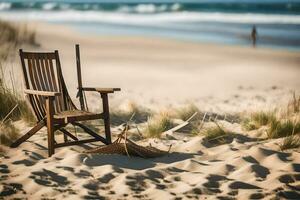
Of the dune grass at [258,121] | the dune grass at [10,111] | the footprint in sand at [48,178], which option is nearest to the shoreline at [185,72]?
the dune grass at [258,121]

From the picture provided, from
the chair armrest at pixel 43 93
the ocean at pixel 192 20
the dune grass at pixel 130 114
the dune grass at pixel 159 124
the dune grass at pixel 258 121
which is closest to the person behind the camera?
the chair armrest at pixel 43 93

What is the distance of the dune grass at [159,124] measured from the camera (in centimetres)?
550

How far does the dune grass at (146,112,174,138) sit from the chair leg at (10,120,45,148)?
1.29m

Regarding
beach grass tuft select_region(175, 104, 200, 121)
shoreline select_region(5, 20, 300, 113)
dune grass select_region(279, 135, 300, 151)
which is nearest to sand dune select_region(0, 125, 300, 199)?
dune grass select_region(279, 135, 300, 151)

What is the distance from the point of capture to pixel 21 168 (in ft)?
13.8

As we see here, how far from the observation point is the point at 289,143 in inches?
187

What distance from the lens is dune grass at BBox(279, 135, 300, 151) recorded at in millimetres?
4742

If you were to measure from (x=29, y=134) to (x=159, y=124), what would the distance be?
1.58 meters

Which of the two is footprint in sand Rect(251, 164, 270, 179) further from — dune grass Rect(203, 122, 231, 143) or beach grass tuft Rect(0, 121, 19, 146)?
beach grass tuft Rect(0, 121, 19, 146)

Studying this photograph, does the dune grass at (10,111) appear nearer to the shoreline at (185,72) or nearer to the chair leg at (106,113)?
the chair leg at (106,113)

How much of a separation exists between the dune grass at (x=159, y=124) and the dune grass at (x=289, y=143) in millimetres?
1381

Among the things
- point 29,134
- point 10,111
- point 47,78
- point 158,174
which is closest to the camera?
point 158,174

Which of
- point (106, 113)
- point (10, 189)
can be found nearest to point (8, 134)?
point (106, 113)

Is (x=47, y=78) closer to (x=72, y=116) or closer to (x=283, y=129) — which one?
(x=72, y=116)
